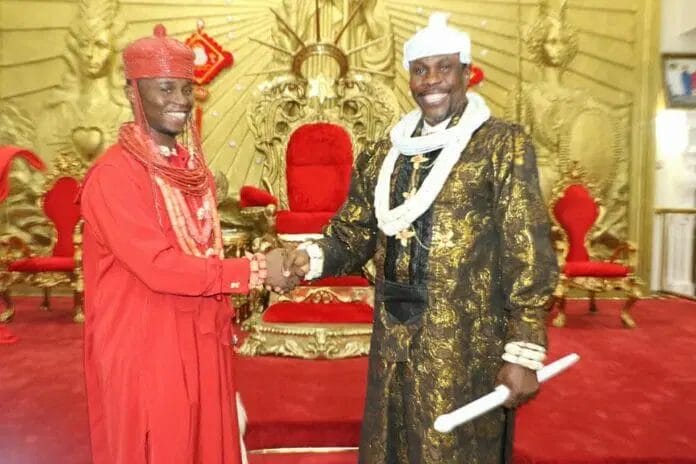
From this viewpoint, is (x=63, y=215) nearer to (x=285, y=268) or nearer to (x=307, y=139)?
(x=307, y=139)

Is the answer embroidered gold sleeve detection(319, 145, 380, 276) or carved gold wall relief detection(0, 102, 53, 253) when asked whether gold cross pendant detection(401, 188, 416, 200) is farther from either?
carved gold wall relief detection(0, 102, 53, 253)

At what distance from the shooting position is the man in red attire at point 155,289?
5.42 feet

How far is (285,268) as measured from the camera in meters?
2.04

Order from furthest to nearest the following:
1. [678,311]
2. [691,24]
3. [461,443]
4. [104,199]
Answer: [691,24], [678,311], [461,443], [104,199]

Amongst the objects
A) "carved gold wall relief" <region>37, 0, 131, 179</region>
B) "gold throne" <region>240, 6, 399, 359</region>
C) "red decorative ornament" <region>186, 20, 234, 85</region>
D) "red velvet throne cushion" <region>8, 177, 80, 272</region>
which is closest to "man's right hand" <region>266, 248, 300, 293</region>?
Answer: "gold throne" <region>240, 6, 399, 359</region>

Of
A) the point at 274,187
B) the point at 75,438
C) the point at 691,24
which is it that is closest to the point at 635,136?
the point at 691,24

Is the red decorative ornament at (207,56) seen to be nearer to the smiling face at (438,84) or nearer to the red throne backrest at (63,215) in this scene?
the red throne backrest at (63,215)

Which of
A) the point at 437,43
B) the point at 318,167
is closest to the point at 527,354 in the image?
the point at 437,43

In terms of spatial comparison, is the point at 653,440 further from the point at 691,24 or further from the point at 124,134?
the point at 691,24

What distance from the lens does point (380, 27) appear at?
248 inches

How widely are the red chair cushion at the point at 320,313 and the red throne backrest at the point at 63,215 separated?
8.24ft

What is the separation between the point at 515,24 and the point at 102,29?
432 centimetres

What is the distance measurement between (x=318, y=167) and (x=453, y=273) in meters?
3.67

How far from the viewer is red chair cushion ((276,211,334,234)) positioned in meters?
4.74
